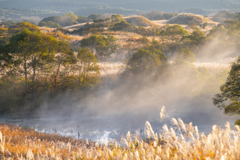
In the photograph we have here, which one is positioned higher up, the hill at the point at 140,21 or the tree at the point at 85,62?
the hill at the point at 140,21

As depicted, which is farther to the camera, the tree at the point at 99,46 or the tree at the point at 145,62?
the tree at the point at 99,46

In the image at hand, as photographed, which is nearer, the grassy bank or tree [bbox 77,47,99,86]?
the grassy bank

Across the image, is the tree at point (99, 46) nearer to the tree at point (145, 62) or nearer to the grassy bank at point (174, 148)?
the tree at point (145, 62)

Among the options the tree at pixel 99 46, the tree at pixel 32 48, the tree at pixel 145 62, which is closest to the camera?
the tree at pixel 32 48

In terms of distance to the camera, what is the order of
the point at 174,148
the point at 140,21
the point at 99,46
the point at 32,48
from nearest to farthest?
Answer: the point at 174,148, the point at 32,48, the point at 99,46, the point at 140,21

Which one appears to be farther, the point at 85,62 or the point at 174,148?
the point at 85,62

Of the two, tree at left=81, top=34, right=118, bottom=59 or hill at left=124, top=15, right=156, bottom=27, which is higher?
hill at left=124, top=15, right=156, bottom=27

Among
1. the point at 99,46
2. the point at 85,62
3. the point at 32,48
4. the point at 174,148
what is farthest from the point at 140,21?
the point at 174,148

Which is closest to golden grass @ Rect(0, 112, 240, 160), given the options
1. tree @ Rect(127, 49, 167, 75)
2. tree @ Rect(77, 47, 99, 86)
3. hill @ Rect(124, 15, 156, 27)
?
tree @ Rect(127, 49, 167, 75)

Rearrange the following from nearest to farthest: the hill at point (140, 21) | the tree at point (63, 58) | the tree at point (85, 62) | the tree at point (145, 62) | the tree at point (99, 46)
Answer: the tree at point (145, 62) < the tree at point (85, 62) < the tree at point (63, 58) < the tree at point (99, 46) < the hill at point (140, 21)

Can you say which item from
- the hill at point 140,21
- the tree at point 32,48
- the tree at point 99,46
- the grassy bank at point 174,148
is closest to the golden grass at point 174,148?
the grassy bank at point 174,148

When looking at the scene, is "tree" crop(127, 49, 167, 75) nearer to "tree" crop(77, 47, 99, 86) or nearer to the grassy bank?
"tree" crop(77, 47, 99, 86)

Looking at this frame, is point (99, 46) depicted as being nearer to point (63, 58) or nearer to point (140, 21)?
point (63, 58)

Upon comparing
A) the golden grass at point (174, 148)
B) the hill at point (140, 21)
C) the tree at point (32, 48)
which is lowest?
the golden grass at point (174, 148)
